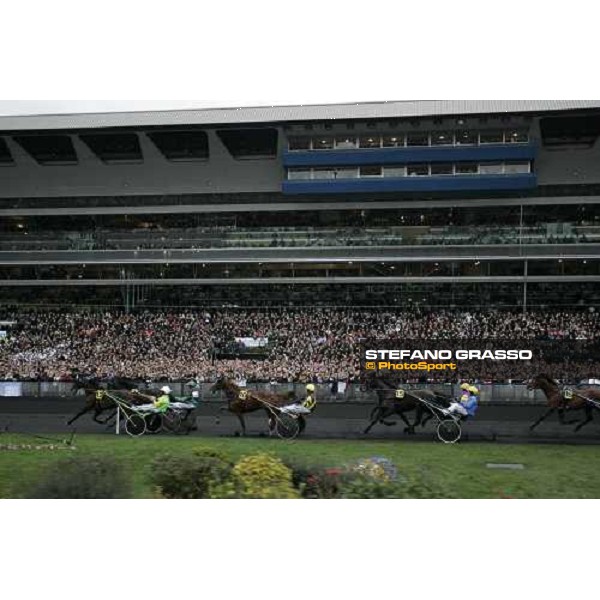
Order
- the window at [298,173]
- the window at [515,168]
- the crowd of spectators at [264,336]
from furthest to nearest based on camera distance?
the window at [298,173] → the window at [515,168] → the crowd of spectators at [264,336]

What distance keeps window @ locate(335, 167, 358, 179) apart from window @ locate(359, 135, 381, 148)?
1.41 m

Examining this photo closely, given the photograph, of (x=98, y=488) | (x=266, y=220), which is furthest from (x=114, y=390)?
(x=266, y=220)

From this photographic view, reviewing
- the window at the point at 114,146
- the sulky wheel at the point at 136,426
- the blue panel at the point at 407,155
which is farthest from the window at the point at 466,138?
the sulky wheel at the point at 136,426

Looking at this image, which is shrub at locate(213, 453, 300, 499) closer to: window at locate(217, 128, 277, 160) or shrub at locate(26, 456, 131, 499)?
shrub at locate(26, 456, 131, 499)

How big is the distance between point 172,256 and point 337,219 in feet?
30.1

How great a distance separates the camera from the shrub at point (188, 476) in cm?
775

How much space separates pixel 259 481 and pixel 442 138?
1215 inches

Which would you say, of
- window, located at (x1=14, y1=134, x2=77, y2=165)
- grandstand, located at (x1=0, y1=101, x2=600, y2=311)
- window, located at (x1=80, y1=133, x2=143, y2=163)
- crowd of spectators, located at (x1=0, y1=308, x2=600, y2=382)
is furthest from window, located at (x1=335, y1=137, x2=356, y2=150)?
window, located at (x1=14, y1=134, x2=77, y2=165)

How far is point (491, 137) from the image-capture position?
35312 mm

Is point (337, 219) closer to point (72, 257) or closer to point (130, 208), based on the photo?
point (130, 208)

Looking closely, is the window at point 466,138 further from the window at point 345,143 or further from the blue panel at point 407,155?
the window at point 345,143

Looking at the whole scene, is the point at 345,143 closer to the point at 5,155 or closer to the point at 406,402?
the point at 5,155

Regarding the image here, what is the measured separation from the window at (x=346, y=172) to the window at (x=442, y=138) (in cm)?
428

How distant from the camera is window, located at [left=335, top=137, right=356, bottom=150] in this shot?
36.6 m
